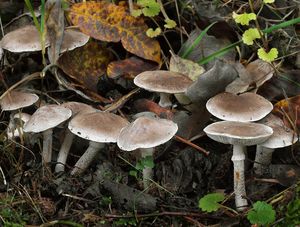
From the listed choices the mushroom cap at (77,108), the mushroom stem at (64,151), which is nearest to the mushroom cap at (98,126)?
the mushroom cap at (77,108)

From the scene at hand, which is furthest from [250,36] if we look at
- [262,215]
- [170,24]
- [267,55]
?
[262,215]

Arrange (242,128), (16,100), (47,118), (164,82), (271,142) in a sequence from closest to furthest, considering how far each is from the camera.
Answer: (242,128), (271,142), (47,118), (164,82), (16,100)

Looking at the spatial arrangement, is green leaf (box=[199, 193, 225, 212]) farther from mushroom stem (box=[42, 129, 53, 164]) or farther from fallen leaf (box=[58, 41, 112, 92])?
fallen leaf (box=[58, 41, 112, 92])

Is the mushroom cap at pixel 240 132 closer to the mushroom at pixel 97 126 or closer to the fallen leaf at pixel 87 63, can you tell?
the mushroom at pixel 97 126

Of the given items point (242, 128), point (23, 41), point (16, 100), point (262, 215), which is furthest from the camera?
point (23, 41)

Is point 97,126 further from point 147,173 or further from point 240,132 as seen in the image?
point 240,132

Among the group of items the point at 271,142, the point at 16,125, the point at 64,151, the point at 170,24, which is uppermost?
the point at 170,24

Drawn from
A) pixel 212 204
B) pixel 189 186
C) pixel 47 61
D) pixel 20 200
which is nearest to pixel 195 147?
pixel 189 186
